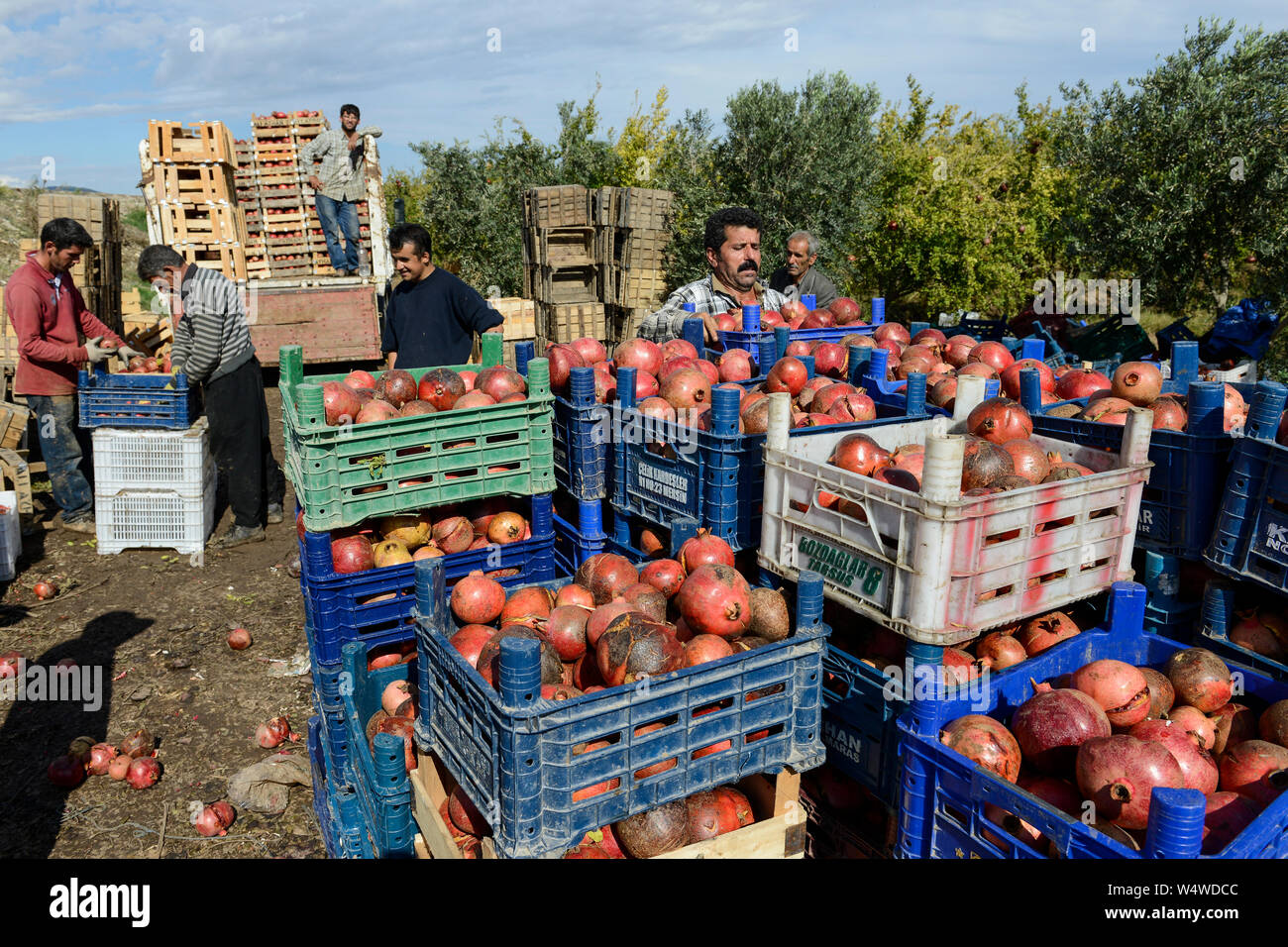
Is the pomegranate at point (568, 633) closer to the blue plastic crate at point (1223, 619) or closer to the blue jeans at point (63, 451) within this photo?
the blue plastic crate at point (1223, 619)

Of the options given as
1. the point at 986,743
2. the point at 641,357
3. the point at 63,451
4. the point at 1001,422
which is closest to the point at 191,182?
the point at 63,451

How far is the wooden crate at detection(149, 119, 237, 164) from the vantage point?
547 inches

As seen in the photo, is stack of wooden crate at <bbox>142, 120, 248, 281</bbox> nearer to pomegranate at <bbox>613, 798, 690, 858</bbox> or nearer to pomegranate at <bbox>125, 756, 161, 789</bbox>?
pomegranate at <bbox>125, 756, 161, 789</bbox>

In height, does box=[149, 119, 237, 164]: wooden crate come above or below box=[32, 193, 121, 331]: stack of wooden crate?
above

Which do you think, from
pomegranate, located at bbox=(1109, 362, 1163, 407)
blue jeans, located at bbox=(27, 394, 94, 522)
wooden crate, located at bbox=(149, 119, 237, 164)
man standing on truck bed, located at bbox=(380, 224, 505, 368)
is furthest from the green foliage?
blue jeans, located at bbox=(27, 394, 94, 522)

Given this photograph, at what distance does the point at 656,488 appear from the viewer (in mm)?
5012

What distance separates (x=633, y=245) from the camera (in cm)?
1866

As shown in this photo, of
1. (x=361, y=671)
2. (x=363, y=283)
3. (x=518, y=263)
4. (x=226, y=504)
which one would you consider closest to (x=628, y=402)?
(x=361, y=671)

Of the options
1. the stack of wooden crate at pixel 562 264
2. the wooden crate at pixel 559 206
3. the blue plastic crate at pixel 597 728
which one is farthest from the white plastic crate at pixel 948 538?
the wooden crate at pixel 559 206

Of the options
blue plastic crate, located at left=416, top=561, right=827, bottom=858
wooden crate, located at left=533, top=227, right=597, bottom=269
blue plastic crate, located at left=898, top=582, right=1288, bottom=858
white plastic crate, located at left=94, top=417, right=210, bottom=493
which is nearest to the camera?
blue plastic crate, located at left=898, top=582, right=1288, bottom=858

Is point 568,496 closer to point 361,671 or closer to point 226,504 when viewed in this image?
point 361,671

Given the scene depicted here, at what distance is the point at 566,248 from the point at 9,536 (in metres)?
13.8

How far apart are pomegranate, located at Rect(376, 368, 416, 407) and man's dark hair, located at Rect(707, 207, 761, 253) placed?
141 inches

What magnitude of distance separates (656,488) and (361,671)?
72.4 inches
